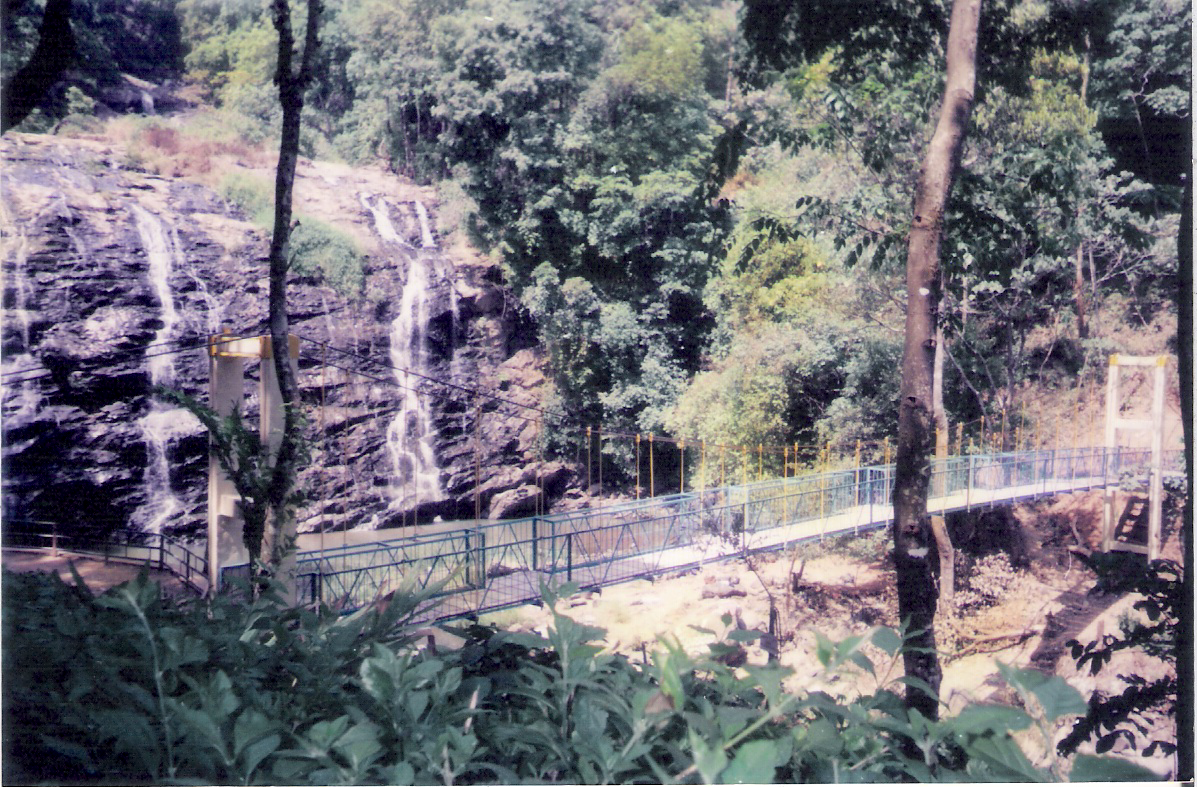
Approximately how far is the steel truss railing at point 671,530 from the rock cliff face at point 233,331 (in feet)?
0.79

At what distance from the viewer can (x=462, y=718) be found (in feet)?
2.37

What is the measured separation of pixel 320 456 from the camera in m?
3.09

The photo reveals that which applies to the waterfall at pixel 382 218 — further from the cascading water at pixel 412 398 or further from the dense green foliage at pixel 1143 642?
the dense green foliage at pixel 1143 642

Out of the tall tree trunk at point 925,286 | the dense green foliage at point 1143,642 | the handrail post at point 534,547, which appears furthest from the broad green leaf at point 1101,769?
the handrail post at point 534,547

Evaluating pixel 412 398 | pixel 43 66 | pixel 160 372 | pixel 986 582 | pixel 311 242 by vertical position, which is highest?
pixel 43 66

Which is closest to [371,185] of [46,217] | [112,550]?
[46,217]

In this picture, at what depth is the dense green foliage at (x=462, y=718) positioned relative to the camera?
2.10 feet

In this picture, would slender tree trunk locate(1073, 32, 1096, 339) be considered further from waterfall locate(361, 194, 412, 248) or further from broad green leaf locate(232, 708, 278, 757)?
broad green leaf locate(232, 708, 278, 757)

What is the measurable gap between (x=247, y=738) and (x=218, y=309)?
108 inches

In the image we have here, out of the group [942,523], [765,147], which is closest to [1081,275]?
[942,523]

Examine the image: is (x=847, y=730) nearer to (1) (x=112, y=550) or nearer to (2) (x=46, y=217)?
(1) (x=112, y=550)

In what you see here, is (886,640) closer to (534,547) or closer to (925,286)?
A: (925,286)

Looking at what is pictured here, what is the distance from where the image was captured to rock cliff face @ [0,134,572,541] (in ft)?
8.38

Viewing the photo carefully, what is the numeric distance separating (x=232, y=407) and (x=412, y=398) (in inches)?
30.9
